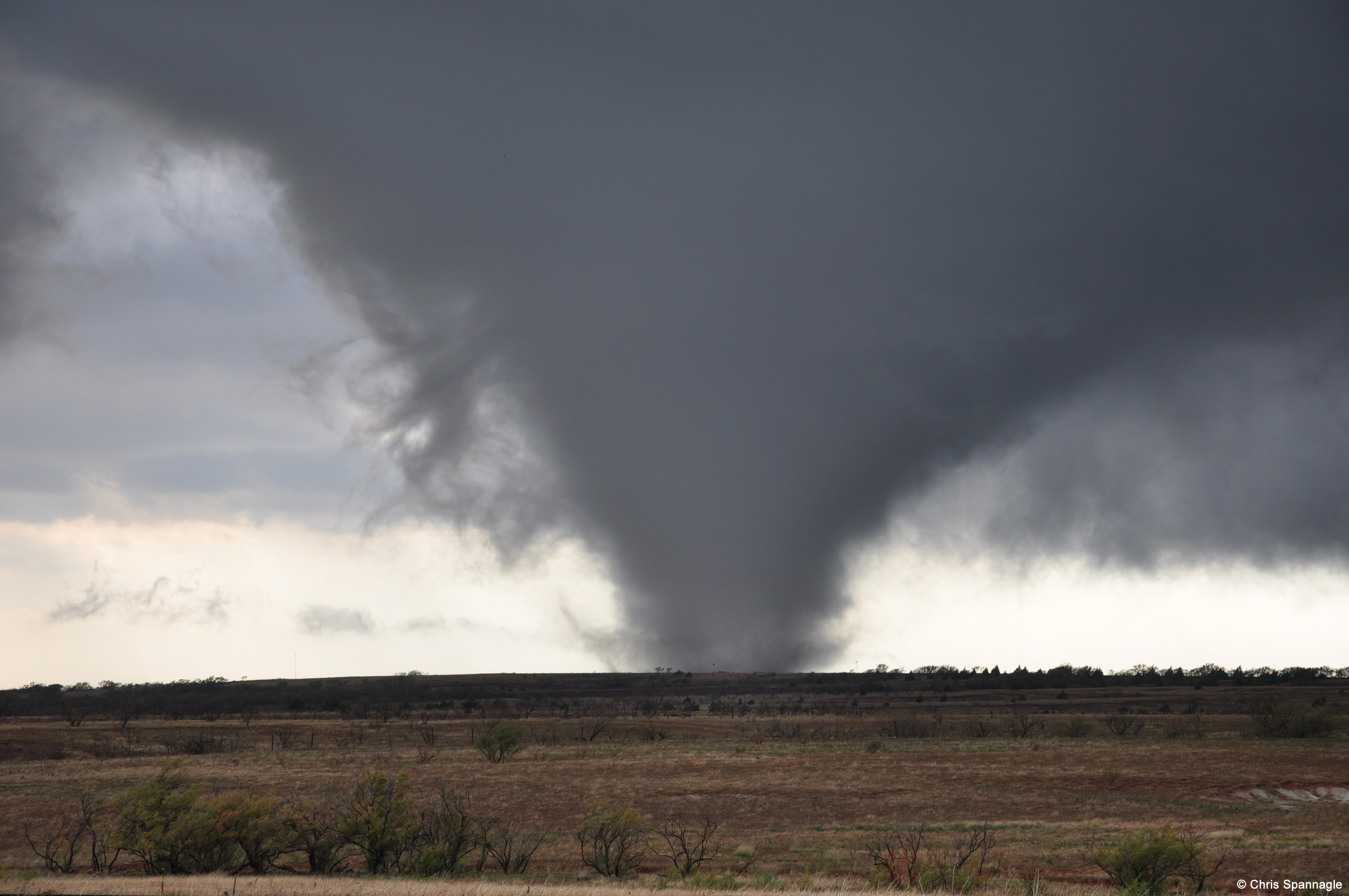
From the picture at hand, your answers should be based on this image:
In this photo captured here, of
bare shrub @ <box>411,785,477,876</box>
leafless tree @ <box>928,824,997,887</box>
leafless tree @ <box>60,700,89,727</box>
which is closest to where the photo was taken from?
leafless tree @ <box>928,824,997,887</box>

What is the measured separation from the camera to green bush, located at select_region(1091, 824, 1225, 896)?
1841cm

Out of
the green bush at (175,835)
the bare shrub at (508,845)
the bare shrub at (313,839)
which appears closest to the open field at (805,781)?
the bare shrub at (508,845)

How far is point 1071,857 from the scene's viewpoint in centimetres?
2336

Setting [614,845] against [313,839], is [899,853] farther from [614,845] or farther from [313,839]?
[313,839]

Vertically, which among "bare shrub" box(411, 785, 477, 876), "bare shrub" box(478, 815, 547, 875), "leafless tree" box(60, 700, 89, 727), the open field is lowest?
"leafless tree" box(60, 700, 89, 727)

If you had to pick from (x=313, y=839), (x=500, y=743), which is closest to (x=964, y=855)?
(x=313, y=839)

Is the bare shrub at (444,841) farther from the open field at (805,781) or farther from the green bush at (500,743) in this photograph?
the green bush at (500,743)

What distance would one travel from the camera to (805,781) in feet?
137

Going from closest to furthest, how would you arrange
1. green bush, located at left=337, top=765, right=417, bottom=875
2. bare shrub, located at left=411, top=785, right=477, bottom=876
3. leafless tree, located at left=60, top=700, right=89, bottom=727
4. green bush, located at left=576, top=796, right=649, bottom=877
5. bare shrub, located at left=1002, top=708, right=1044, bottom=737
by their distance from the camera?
bare shrub, located at left=411, top=785, right=477, bottom=876, green bush, located at left=576, top=796, right=649, bottom=877, green bush, located at left=337, top=765, right=417, bottom=875, bare shrub, located at left=1002, top=708, right=1044, bottom=737, leafless tree, located at left=60, top=700, right=89, bottom=727

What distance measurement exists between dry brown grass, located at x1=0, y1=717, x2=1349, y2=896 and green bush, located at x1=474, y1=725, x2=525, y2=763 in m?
0.94

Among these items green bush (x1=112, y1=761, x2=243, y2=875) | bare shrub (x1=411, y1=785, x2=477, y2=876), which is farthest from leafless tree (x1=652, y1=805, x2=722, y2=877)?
green bush (x1=112, y1=761, x2=243, y2=875)

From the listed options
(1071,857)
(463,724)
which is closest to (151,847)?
(1071,857)

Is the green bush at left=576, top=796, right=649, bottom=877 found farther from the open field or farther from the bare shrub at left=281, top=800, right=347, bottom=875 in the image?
the bare shrub at left=281, top=800, right=347, bottom=875

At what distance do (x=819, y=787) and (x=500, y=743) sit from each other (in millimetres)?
22409
